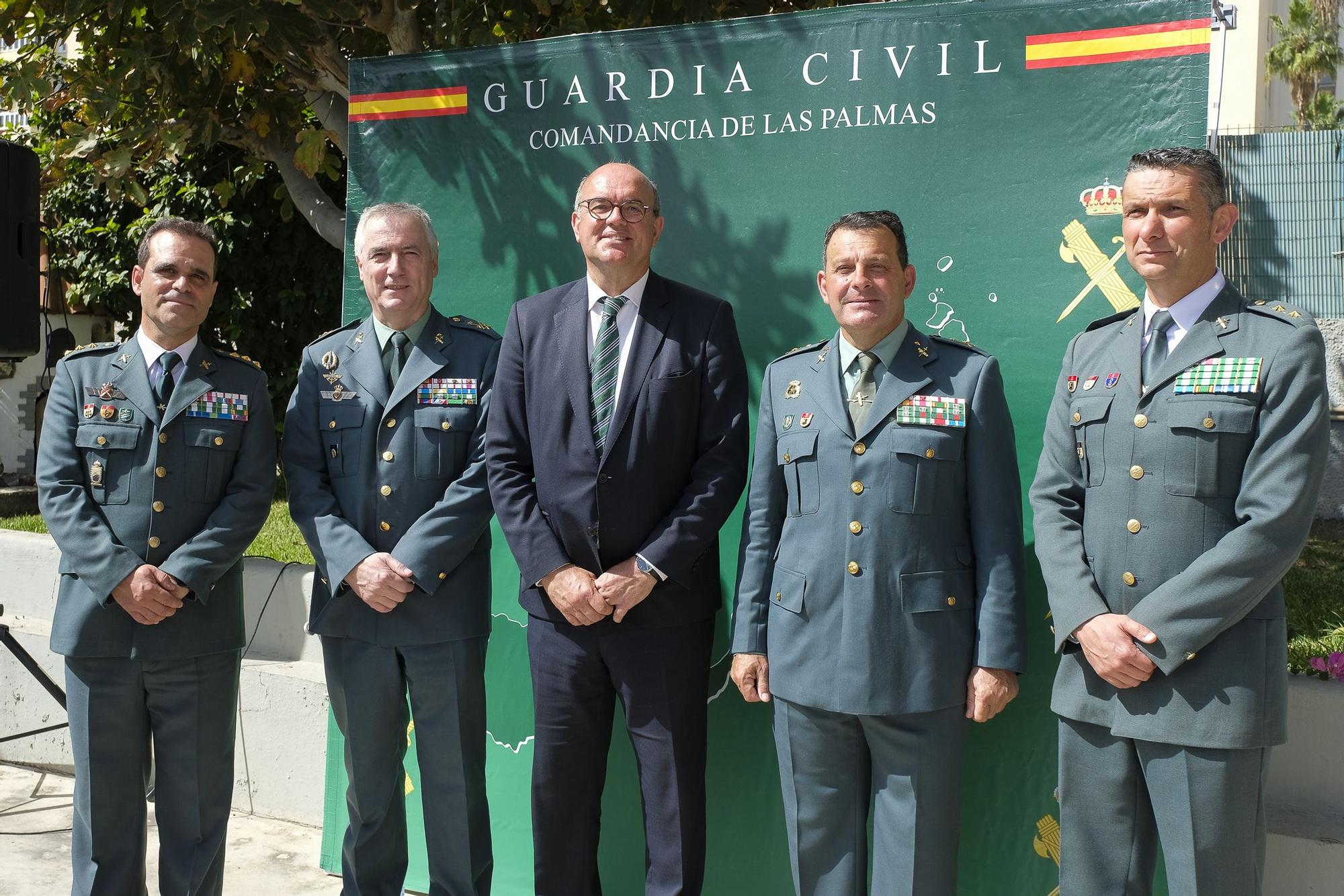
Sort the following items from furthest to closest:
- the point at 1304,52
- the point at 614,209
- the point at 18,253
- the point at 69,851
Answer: the point at 1304,52
the point at 18,253
the point at 69,851
the point at 614,209

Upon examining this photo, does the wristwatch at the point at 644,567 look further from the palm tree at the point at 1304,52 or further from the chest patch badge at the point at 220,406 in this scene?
the palm tree at the point at 1304,52

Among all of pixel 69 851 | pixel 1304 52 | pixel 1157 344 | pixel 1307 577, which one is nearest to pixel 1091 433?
pixel 1157 344

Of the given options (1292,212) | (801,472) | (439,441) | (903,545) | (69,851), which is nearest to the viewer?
(903,545)

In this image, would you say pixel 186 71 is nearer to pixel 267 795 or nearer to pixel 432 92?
pixel 432 92

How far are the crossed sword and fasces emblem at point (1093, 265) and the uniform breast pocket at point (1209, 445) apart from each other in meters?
0.62

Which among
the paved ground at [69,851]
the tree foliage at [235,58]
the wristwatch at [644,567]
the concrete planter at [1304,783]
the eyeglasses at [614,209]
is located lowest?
the paved ground at [69,851]

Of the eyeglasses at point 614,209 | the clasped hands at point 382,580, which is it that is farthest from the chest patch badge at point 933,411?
the clasped hands at point 382,580

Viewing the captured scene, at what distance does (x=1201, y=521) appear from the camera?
7.99 ft

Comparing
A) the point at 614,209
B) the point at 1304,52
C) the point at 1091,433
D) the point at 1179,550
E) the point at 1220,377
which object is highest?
the point at 1304,52

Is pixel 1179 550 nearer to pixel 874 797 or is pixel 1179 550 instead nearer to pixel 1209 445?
pixel 1209 445

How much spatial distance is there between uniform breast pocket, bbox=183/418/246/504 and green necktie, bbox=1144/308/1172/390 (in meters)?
2.22

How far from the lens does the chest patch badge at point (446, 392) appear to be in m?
3.20

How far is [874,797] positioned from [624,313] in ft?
4.20

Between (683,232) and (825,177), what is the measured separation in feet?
1.45
